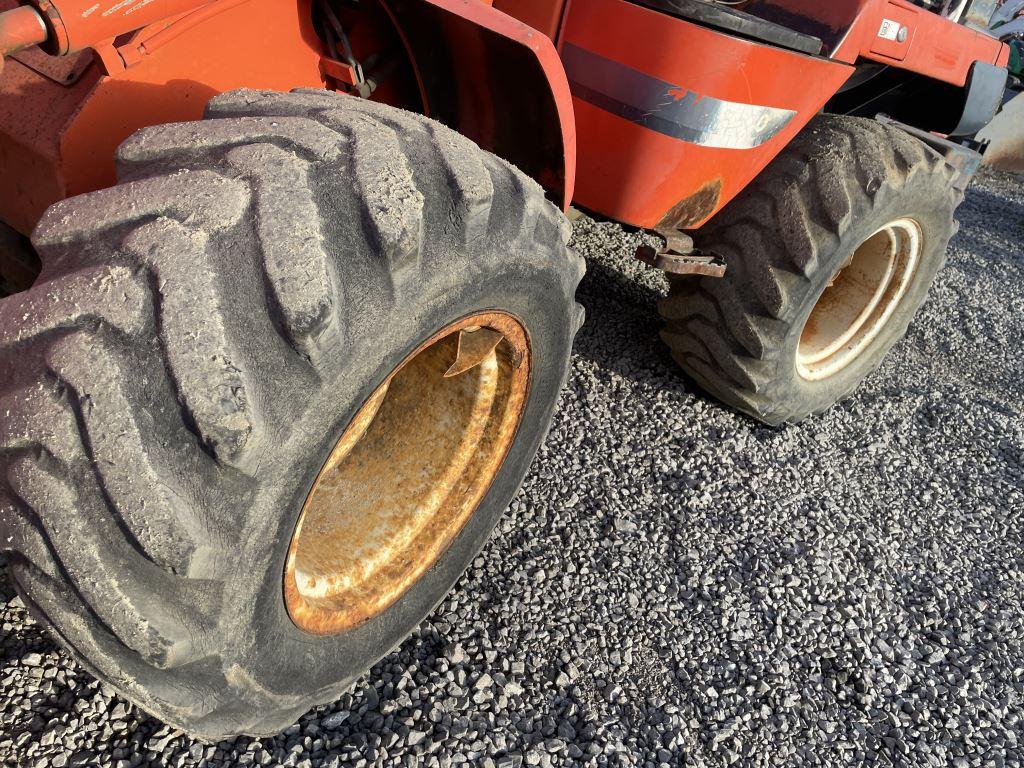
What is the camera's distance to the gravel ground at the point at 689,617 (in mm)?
1681

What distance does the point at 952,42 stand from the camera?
8.66 ft

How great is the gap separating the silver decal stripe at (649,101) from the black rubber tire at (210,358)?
71cm

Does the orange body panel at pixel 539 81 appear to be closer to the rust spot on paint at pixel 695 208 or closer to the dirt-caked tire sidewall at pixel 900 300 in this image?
the rust spot on paint at pixel 695 208

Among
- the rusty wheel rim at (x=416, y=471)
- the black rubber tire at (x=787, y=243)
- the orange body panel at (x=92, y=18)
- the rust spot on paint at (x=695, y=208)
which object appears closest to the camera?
the orange body panel at (x=92, y=18)

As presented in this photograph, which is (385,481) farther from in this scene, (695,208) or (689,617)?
(695,208)

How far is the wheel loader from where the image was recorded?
1.02m

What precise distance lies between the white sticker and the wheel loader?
0.03 metres

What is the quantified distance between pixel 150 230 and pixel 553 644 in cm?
Answer: 137

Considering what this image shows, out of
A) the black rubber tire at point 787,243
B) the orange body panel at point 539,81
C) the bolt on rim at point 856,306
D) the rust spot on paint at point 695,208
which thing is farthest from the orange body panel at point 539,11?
the bolt on rim at point 856,306

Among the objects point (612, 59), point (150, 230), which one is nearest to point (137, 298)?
point (150, 230)

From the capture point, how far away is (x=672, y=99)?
189cm

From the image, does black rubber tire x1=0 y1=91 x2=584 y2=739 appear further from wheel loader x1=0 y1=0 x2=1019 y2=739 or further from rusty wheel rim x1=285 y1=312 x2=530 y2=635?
rusty wheel rim x1=285 y1=312 x2=530 y2=635

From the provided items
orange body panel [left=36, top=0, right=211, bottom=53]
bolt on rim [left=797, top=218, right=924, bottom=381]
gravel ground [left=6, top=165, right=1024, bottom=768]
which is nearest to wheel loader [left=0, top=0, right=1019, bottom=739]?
orange body panel [left=36, top=0, right=211, bottom=53]

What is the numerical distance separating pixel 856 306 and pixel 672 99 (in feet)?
5.09
